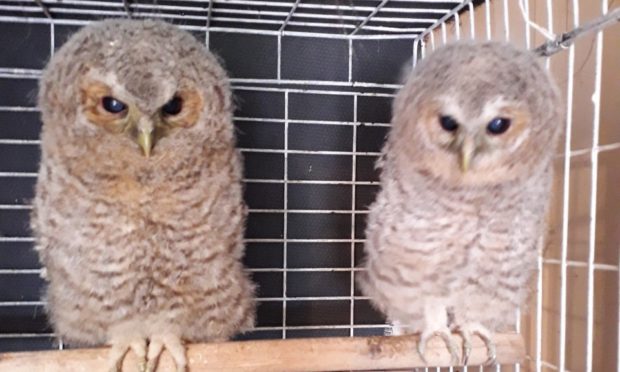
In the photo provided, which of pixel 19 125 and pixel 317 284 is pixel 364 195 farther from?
pixel 19 125

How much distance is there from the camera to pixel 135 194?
128 centimetres

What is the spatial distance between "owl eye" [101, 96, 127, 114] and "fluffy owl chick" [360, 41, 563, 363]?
0.60 m

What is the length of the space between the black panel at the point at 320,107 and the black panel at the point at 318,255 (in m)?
0.41

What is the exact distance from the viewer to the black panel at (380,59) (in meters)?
1.92

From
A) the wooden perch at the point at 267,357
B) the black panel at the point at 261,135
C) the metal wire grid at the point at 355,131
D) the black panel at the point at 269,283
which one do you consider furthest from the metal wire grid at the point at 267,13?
the wooden perch at the point at 267,357

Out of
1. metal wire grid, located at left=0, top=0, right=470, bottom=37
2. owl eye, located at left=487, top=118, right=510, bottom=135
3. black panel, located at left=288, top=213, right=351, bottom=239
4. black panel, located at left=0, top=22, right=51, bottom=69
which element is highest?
metal wire grid, located at left=0, top=0, right=470, bottom=37

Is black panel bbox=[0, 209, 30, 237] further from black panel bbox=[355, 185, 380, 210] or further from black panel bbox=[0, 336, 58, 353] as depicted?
black panel bbox=[355, 185, 380, 210]

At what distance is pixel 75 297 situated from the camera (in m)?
1.31

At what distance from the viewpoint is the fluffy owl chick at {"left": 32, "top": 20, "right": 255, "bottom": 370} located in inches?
47.8

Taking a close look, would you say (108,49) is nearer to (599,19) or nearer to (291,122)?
(291,122)

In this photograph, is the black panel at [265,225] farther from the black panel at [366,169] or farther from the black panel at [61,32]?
the black panel at [61,32]

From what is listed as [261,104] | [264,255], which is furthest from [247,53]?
[264,255]

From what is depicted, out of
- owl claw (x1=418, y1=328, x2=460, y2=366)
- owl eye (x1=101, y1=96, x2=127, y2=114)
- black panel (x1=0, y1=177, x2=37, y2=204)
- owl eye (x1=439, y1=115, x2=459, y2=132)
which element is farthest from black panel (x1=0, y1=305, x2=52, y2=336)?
owl eye (x1=439, y1=115, x2=459, y2=132)

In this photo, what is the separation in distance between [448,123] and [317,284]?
35.1 inches
